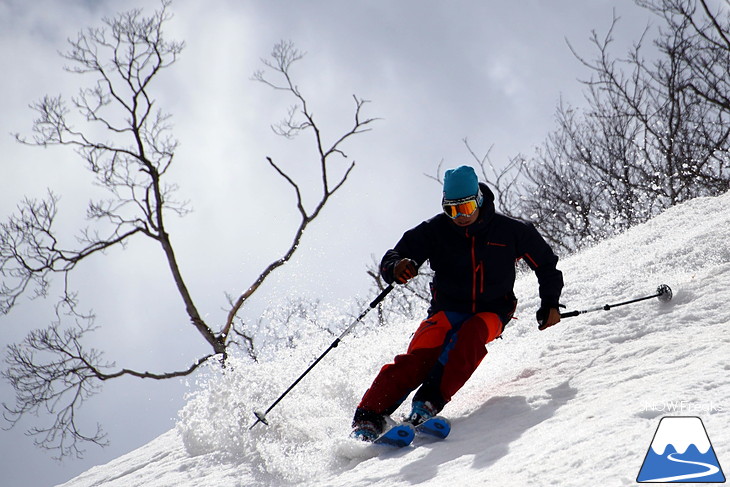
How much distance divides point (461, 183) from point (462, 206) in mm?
119

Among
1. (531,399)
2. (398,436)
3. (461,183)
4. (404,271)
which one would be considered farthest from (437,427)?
(461,183)

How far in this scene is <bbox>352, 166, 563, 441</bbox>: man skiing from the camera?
303 centimetres

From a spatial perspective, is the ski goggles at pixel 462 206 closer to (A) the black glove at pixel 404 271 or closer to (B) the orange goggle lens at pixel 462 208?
(B) the orange goggle lens at pixel 462 208

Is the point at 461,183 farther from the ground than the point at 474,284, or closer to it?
farther from the ground

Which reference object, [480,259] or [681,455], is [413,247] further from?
[681,455]

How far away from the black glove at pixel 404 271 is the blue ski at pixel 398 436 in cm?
79

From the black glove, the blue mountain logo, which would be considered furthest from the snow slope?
the black glove

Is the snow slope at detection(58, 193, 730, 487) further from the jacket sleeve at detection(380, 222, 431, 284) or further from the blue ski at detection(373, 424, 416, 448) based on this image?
the jacket sleeve at detection(380, 222, 431, 284)

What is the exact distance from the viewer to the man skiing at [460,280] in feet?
9.93

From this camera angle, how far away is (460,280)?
339 centimetres

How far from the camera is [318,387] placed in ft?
12.8

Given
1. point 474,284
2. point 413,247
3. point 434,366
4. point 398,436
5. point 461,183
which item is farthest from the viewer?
point 413,247

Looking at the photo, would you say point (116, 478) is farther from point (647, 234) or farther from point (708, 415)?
point (647, 234)

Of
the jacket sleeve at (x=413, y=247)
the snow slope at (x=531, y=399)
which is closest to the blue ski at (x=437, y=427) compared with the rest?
the snow slope at (x=531, y=399)
